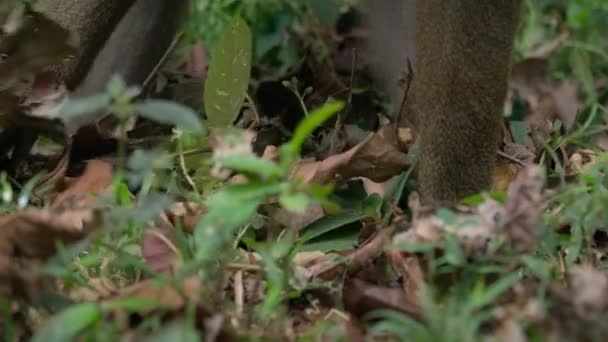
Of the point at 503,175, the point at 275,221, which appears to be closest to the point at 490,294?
the point at 275,221

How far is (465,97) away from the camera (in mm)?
1393

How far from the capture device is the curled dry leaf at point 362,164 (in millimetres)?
1438

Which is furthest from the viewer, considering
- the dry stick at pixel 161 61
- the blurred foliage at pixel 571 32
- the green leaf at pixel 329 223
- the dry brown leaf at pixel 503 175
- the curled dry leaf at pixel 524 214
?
the blurred foliage at pixel 571 32

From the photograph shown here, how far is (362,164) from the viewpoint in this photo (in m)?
1.47

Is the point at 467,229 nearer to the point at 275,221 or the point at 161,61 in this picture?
the point at 275,221

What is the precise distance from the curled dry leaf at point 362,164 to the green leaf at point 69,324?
25.0 inches

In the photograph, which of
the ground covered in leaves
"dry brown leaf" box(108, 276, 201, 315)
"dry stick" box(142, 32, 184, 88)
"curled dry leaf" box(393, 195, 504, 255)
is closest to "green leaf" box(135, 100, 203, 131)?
the ground covered in leaves

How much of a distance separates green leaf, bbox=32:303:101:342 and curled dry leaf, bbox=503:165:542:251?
1.11ft

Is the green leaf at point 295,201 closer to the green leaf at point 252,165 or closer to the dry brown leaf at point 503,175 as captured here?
the green leaf at point 252,165

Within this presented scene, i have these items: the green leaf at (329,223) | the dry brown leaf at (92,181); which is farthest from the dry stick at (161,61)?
the green leaf at (329,223)

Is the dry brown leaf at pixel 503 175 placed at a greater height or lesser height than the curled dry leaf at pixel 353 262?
lesser

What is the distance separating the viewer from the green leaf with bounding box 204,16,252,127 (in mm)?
1541

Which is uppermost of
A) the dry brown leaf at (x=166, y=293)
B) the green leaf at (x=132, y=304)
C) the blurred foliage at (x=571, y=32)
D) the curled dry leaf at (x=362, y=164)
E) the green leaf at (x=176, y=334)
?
the green leaf at (x=176, y=334)

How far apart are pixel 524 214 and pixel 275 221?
17.1 inches
